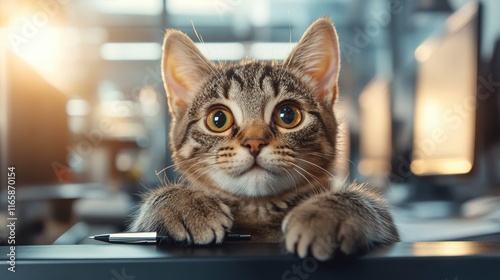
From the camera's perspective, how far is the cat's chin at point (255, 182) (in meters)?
0.60

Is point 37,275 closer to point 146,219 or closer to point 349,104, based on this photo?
point 146,219

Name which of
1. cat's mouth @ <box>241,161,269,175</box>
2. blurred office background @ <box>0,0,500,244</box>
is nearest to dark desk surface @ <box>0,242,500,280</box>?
cat's mouth @ <box>241,161,269,175</box>

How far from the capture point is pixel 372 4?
0.76m

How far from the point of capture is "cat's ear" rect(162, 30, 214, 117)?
69 cm

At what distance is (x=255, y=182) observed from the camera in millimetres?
606

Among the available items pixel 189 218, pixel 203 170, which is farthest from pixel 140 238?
pixel 203 170

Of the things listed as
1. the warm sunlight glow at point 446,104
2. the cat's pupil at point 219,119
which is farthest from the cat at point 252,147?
the warm sunlight glow at point 446,104

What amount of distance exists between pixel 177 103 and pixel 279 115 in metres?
0.18

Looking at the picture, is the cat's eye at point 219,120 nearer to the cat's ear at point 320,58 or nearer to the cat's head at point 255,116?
the cat's head at point 255,116

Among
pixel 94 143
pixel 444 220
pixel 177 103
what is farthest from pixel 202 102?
pixel 444 220

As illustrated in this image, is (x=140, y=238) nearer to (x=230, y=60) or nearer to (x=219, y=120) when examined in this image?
(x=219, y=120)

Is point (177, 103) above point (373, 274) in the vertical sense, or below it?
above

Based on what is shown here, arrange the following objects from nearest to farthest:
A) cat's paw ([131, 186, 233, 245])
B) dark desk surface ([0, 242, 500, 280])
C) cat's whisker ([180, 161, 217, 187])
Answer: dark desk surface ([0, 242, 500, 280]), cat's paw ([131, 186, 233, 245]), cat's whisker ([180, 161, 217, 187])

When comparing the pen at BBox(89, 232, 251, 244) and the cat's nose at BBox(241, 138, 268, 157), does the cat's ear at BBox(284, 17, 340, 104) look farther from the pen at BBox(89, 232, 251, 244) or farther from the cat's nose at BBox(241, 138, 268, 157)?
the pen at BBox(89, 232, 251, 244)
